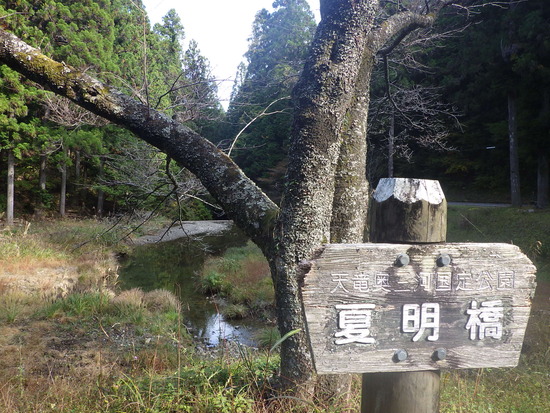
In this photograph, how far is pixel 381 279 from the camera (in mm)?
1217

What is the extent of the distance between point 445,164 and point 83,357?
19276mm

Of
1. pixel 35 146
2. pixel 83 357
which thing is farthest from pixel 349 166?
pixel 35 146

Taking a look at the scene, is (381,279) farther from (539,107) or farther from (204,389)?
(539,107)

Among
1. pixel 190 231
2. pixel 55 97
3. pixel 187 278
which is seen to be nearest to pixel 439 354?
pixel 187 278

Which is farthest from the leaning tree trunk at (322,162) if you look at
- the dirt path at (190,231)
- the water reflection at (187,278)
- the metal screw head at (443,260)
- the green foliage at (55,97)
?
the dirt path at (190,231)

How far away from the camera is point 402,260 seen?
1.21 m

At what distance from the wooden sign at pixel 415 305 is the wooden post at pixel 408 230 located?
0.16 ft

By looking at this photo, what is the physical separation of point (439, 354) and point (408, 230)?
1.26ft

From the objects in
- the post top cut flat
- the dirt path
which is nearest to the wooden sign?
the post top cut flat

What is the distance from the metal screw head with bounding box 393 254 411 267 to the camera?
1.21 metres

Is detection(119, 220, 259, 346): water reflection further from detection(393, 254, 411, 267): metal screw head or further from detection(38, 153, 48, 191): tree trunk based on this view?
detection(38, 153, 48, 191): tree trunk

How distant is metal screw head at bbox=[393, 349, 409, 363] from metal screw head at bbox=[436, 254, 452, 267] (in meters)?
0.28

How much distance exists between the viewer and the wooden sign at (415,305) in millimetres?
1197

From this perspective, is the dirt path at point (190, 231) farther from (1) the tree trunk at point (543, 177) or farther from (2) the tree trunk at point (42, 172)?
(1) the tree trunk at point (543, 177)
